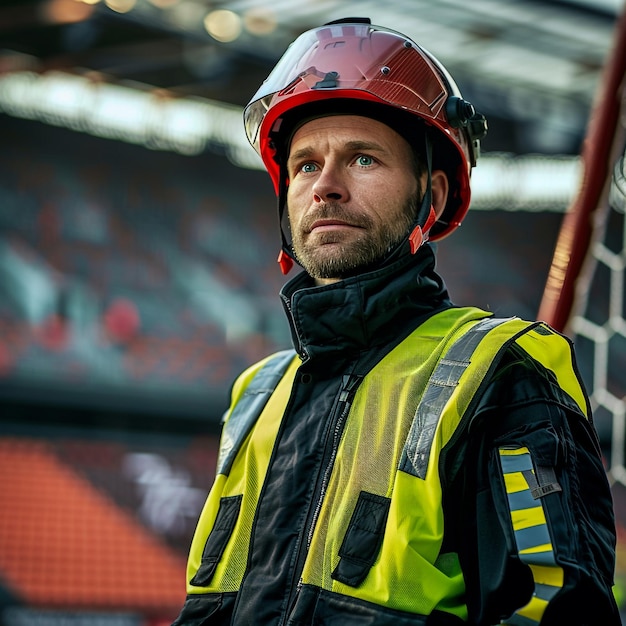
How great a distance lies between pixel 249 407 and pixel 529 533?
72 centimetres

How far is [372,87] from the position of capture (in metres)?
1.70

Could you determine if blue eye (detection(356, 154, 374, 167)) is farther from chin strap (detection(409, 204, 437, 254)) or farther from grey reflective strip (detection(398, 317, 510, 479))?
grey reflective strip (detection(398, 317, 510, 479))

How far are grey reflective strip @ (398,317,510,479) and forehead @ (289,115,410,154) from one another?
47 centimetres

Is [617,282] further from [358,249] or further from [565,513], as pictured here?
[565,513]

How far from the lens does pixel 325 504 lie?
1408 mm

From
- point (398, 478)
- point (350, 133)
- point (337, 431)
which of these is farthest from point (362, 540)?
point (350, 133)

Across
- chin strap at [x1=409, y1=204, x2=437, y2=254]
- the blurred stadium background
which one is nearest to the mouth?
chin strap at [x1=409, y1=204, x2=437, y2=254]

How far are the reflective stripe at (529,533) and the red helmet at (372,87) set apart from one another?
0.75 m

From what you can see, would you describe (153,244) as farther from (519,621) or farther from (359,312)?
(519,621)

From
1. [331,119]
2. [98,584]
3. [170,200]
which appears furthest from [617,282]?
[170,200]

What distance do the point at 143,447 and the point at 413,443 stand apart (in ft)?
34.9

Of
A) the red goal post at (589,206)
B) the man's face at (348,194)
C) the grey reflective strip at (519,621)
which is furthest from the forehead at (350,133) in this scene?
the grey reflective strip at (519,621)

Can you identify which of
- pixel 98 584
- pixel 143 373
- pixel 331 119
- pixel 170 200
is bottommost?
pixel 98 584

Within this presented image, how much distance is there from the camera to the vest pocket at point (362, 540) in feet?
4.28
